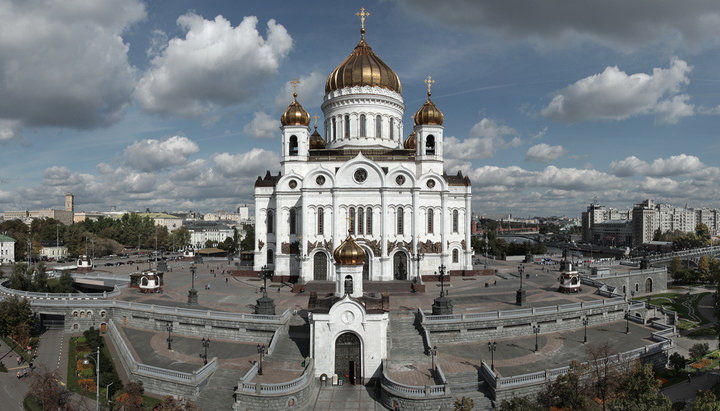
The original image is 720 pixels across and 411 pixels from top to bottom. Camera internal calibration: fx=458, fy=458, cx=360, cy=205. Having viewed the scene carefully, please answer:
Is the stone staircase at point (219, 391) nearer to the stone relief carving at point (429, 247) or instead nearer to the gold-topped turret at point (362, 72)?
the stone relief carving at point (429, 247)

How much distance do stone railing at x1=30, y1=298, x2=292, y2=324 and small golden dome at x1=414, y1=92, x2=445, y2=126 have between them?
23.8m

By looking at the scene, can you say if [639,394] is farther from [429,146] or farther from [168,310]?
[429,146]

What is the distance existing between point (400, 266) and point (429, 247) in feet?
11.4

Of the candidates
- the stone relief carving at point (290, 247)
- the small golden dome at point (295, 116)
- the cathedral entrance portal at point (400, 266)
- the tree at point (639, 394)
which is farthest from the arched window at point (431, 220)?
the tree at point (639, 394)

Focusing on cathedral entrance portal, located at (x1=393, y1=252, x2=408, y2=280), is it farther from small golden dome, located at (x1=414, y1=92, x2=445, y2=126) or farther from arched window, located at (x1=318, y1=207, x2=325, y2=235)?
small golden dome, located at (x1=414, y1=92, x2=445, y2=126)

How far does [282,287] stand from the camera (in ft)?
131

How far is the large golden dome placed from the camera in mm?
46688

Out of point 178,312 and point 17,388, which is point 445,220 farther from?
point 17,388

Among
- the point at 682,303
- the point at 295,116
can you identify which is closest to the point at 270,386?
the point at 295,116

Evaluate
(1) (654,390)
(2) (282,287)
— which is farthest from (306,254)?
(1) (654,390)

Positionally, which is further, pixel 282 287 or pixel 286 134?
pixel 286 134

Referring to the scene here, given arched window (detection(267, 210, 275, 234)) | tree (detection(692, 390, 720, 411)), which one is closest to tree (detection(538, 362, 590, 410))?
tree (detection(692, 390, 720, 411))

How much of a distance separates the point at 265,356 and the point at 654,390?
17976 mm

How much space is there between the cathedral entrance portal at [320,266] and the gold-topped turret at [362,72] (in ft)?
58.6
